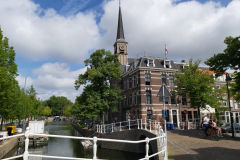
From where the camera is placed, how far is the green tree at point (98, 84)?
25219 millimetres

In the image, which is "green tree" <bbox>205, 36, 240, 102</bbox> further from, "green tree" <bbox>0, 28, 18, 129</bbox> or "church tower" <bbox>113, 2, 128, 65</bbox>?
"church tower" <bbox>113, 2, 128, 65</bbox>

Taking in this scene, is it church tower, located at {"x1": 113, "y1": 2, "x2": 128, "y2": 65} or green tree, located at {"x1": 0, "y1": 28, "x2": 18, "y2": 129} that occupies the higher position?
church tower, located at {"x1": 113, "y1": 2, "x2": 128, "y2": 65}

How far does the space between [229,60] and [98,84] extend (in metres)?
18.2

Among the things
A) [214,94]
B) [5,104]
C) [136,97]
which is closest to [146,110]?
[136,97]

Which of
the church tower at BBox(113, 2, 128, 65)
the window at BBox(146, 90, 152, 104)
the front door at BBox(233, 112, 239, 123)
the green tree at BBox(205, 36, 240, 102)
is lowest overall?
the front door at BBox(233, 112, 239, 123)

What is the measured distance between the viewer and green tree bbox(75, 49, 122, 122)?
82.7ft

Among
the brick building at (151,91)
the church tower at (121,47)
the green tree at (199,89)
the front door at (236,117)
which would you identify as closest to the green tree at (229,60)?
the green tree at (199,89)

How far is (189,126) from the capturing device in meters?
24.3

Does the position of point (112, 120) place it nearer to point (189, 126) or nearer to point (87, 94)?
point (87, 94)

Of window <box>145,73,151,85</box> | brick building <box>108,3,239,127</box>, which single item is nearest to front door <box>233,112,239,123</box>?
brick building <box>108,3,239,127</box>

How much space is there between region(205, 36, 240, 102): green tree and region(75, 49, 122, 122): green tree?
14.3m

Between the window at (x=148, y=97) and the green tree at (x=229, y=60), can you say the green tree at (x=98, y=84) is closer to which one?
the window at (x=148, y=97)

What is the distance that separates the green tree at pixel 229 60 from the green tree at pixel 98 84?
46.9ft

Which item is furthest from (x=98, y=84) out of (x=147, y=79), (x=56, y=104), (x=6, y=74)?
(x=56, y=104)
